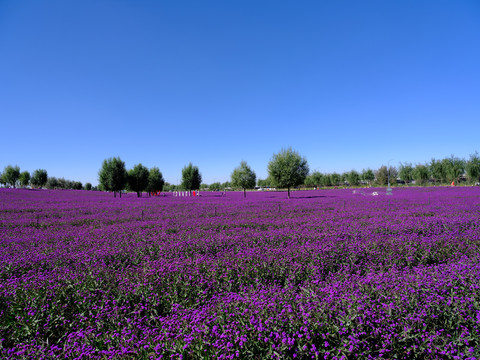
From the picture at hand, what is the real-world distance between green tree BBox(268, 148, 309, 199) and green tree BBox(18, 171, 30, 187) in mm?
99444

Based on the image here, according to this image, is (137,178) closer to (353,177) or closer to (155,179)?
(155,179)

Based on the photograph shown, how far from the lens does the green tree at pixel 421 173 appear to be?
3164 inches

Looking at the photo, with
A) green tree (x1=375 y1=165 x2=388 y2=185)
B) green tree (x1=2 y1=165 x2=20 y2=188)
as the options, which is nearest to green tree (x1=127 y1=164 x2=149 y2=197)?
green tree (x1=2 y1=165 x2=20 y2=188)

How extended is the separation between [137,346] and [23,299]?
2.63 metres

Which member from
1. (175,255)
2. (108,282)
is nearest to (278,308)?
(108,282)

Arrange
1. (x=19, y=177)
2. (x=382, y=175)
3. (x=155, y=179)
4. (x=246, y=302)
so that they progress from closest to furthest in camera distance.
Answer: (x=246, y=302) < (x=155, y=179) < (x=19, y=177) < (x=382, y=175)

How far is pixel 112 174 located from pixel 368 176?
4200 inches

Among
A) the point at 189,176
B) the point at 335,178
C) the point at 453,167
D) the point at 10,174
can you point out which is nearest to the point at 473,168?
the point at 453,167

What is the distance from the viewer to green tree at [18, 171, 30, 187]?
3469 inches

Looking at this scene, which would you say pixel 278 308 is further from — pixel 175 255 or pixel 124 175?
pixel 124 175

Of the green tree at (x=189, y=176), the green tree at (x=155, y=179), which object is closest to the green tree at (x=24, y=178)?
the green tree at (x=155, y=179)

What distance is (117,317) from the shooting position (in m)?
3.32

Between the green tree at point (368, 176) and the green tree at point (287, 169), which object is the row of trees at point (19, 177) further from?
the green tree at point (368, 176)

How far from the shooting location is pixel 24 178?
89562 mm
